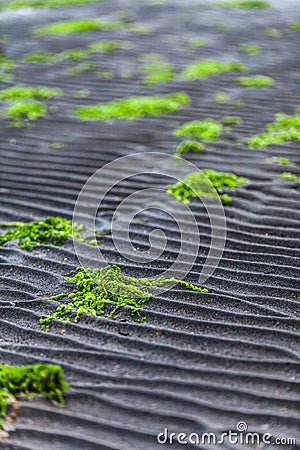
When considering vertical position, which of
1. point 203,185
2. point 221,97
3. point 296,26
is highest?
point 296,26

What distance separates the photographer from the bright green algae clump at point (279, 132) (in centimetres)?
593

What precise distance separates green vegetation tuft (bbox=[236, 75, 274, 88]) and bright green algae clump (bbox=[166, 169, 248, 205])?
2749 mm

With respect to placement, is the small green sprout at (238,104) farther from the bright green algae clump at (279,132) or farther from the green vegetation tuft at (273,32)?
the green vegetation tuft at (273,32)

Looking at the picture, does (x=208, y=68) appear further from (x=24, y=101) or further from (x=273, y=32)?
(x=24, y=101)

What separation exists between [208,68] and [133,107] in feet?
6.09

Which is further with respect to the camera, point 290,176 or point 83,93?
point 83,93

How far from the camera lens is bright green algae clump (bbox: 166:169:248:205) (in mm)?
4984

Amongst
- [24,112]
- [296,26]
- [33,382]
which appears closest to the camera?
[33,382]

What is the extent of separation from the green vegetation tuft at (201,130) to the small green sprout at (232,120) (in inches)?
4.2

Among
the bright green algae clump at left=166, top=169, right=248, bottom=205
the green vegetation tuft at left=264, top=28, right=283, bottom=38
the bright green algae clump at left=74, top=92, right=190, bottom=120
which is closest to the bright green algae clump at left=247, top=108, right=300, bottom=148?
the bright green algae clump at left=166, top=169, right=248, bottom=205

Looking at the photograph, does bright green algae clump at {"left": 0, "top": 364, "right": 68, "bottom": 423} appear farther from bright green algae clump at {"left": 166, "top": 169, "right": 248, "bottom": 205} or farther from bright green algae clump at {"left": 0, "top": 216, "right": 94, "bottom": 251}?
bright green algae clump at {"left": 166, "top": 169, "right": 248, "bottom": 205}

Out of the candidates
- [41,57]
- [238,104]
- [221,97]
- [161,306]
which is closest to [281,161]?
[238,104]

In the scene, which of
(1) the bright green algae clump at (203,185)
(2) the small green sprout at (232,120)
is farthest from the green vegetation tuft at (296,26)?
(1) the bright green algae clump at (203,185)

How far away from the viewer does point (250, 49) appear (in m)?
9.05
